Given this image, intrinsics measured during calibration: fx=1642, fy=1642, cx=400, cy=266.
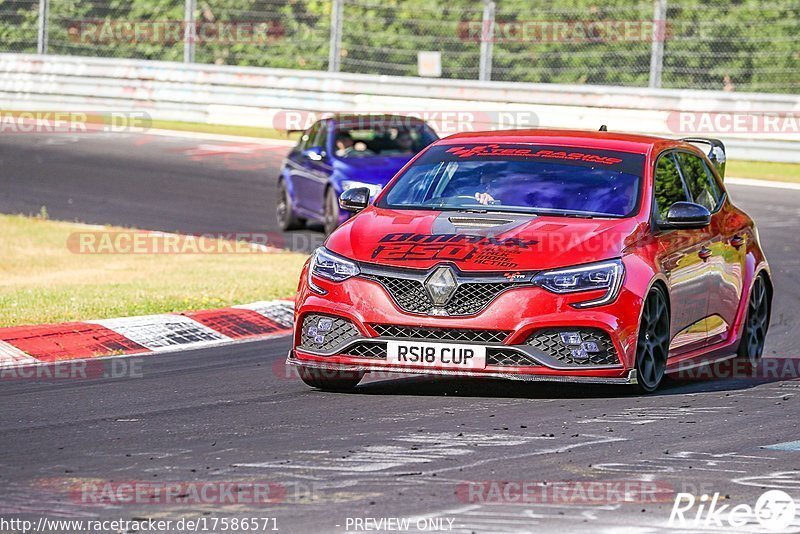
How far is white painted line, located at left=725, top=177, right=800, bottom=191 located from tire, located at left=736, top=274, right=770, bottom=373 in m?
13.4

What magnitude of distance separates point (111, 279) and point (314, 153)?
4.58 meters

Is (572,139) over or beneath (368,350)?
over

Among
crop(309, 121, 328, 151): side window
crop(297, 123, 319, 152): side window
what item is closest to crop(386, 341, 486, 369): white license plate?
crop(309, 121, 328, 151): side window

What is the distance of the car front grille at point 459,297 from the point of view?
29.6 ft

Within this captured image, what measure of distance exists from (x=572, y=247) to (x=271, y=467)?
111 inches

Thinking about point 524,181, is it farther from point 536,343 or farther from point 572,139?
point 536,343

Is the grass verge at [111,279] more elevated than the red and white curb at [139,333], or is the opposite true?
the red and white curb at [139,333]

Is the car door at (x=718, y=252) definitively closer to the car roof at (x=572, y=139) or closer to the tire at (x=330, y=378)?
the car roof at (x=572, y=139)

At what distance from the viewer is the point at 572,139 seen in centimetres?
1071

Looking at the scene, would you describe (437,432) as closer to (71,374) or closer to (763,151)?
(71,374)

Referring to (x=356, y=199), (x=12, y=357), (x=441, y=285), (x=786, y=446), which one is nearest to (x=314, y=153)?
(x=12, y=357)

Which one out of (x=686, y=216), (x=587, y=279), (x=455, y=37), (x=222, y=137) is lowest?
(x=222, y=137)

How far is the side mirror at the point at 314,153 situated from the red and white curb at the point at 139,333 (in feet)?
21.2

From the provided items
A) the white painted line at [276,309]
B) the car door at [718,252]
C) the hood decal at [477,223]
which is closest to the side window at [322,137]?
the white painted line at [276,309]
